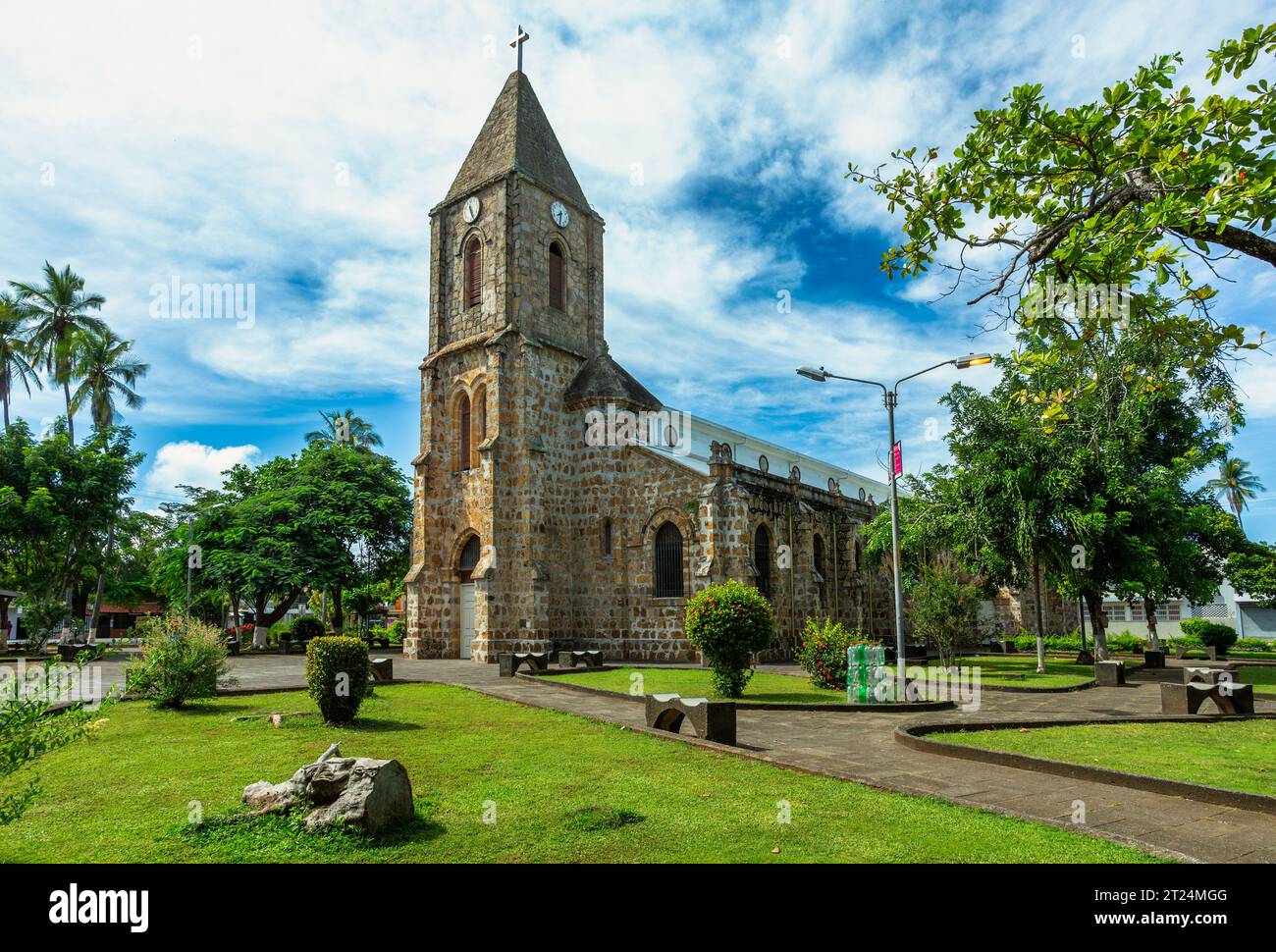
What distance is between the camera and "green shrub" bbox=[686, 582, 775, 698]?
15328 mm

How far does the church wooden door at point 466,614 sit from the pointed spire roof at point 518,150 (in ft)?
50.6

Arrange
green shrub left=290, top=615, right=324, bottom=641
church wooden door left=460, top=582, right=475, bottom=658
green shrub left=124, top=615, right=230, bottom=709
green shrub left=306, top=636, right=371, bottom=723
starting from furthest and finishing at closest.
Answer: green shrub left=290, top=615, right=324, bottom=641
church wooden door left=460, top=582, right=475, bottom=658
green shrub left=124, top=615, right=230, bottom=709
green shrub left=306, top=636, right=371, bottom=723

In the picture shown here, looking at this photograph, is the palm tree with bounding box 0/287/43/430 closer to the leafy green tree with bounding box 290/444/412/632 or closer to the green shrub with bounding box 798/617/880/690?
the leafy green tree with bounding box 290/444/412/632

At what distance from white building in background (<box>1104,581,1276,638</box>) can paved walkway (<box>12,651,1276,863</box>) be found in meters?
37.5

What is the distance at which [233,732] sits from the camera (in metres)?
10.6

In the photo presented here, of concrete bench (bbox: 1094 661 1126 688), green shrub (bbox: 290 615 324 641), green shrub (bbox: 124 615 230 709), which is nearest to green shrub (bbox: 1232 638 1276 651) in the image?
concrete bench (bbox: 1094 661 1126 688)

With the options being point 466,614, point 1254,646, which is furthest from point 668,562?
point 1254,646

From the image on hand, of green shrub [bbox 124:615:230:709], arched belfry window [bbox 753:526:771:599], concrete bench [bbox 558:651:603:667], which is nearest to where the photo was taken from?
green shrub [bbox 124:615:230:709]

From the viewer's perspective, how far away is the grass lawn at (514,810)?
5578 millimetres

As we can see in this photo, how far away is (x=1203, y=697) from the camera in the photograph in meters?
13.8

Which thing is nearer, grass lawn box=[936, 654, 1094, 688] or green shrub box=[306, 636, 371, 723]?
green shrub box=[306, 636, 371, 723]

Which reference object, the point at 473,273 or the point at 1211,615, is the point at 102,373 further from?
the point at 1211,615
